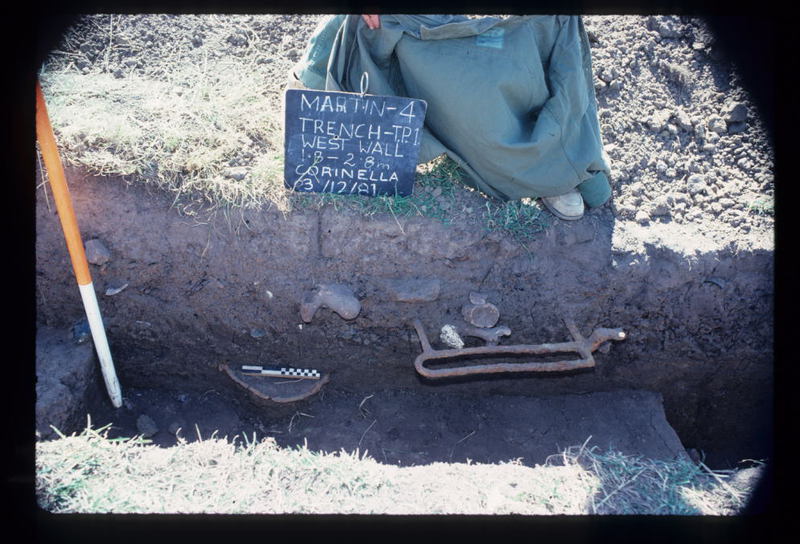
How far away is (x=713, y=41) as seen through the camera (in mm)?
3879

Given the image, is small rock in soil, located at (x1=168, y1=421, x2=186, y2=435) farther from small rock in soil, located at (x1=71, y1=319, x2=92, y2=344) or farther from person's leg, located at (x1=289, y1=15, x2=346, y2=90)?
person's leg, located at (x1=289, y1=15, x2=346, y2=90)

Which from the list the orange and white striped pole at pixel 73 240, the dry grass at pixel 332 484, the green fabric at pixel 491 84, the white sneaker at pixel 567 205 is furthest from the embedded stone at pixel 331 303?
the white sneaker at pixel 567 205

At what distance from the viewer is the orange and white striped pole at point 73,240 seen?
2.47 m

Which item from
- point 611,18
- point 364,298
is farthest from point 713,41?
point 364,298

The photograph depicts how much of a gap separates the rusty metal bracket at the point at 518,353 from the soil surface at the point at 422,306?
0.44 feet

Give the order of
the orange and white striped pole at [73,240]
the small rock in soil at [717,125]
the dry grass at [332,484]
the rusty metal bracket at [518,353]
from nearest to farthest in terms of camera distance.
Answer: the dry grass at [332,484] → the orange and white striped pole at [73,240] → the rusty metal bracket at [518,353] → the small rock in soil at [717,125]

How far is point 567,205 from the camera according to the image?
127 inches

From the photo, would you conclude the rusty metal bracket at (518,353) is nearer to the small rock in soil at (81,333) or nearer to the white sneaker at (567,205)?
the white sneaker at (567,205)

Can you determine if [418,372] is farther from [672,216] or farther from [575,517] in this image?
[672,216]

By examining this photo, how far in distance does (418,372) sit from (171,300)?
1.23m

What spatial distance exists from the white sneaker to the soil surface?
50 millimetres

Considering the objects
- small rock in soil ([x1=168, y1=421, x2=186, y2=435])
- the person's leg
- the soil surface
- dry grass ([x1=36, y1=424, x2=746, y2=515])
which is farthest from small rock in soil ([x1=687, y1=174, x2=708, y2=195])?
small rock in soil ([x1=168, y1=421, x2=186, y2=435])

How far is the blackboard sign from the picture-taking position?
9.70 feet

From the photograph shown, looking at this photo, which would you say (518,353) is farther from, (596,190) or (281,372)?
(281,372)
